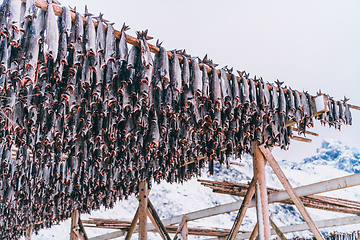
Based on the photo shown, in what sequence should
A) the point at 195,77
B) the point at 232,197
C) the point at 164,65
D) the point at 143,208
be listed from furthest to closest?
the point at 232,197 → the point at 143,208 → the point at 195,77 → the point at 164,65

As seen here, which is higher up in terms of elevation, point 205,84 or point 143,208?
point 205,84

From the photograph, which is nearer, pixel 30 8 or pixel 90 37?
pixel 30 8

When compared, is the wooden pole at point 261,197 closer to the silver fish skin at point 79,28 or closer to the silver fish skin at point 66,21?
the silver fish skin at point 79,28

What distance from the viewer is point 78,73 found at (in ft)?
10.3

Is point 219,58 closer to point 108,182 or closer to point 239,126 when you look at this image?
point 108,182

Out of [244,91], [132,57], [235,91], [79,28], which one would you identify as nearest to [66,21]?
[79,28]

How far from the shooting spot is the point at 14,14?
254 cm

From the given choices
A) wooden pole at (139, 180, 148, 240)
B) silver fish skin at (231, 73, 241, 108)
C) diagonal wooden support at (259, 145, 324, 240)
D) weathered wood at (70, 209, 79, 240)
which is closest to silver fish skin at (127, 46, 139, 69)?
silver fish skin at (231, 73, 241, 108)

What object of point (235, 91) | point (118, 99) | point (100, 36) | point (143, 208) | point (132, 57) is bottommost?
Answer: point (143, 208)

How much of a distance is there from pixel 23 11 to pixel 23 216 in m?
9.29

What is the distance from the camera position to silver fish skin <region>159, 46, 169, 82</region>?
3227 mm

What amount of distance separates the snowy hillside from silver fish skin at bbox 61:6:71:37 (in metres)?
22.6

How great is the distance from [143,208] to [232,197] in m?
25.6

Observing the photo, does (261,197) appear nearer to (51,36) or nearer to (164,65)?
(164,65)
